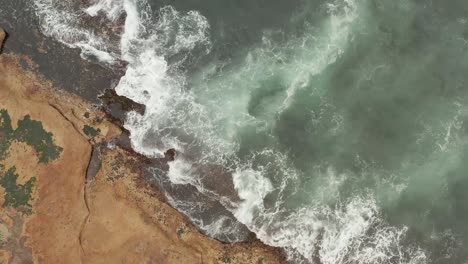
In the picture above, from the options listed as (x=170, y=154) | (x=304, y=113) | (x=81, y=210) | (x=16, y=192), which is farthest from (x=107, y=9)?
(x=304, y=113)

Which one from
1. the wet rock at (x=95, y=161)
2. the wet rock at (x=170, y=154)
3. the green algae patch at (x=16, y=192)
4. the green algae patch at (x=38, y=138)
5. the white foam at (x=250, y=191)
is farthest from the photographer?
the wet rock at (x=170, y=154)

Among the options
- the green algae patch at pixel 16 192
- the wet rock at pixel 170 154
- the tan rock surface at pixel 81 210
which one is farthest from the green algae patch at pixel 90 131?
the wet rock at pixel 170 154

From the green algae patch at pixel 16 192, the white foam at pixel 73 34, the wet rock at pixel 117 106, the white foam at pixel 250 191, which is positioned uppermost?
the white foam at pixel 73 34

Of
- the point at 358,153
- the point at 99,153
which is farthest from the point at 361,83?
the point at 99,153

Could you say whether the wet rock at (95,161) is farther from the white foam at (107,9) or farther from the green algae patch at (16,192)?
the white foam at (107,9)

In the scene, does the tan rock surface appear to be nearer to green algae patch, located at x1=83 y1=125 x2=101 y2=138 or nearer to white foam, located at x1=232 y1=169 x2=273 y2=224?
green algae patch, located at x1=83 y1=125 x2=101 y2=138

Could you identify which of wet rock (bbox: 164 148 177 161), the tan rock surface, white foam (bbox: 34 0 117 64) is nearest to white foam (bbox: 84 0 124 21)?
white foam (bbox: 34 0 117 64)
